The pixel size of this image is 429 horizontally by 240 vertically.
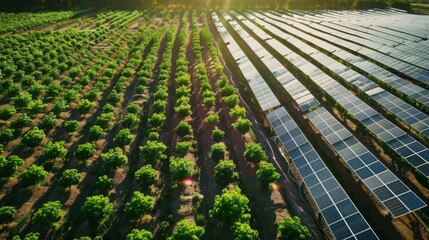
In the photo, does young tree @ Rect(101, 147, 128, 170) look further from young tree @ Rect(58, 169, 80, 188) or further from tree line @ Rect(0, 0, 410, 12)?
tree line @ Rect(0, 0, 410, 12)

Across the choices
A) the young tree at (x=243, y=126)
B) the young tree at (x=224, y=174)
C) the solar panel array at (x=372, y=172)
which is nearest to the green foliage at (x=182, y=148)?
the young tree at (x=224, y=174)

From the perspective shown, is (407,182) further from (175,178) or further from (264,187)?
(175,178)

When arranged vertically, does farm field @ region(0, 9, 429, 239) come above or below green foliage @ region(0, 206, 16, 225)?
below

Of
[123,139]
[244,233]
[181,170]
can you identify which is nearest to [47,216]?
[181,170]

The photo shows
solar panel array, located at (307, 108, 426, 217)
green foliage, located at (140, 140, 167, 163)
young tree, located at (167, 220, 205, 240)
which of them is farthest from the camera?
green foliage, located at (140, 140, 167, 163)

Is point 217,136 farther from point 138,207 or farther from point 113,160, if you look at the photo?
point 138,207

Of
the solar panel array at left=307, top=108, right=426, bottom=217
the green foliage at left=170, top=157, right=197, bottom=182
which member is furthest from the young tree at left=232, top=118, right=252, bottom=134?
the green foliage at left=170, top=157, right=197, bottom=182
